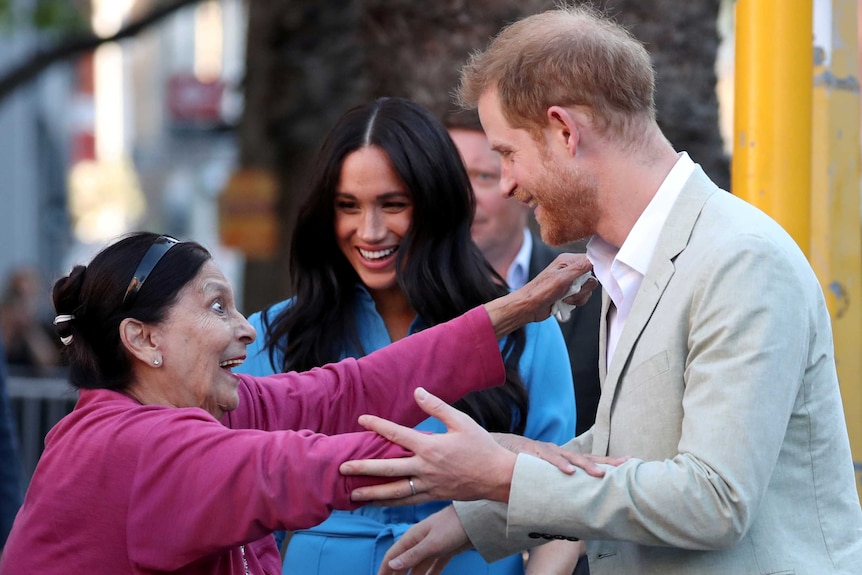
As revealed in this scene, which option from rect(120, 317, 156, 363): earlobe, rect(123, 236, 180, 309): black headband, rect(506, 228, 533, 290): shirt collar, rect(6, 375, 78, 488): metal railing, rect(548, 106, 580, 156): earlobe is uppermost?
rect(548, 106, 580, 156): earlobe

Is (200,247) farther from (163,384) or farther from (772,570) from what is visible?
(772,570)

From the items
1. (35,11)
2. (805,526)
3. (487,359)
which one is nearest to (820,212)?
(487,359)

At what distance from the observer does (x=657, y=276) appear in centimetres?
257

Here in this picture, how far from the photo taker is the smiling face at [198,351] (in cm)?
284

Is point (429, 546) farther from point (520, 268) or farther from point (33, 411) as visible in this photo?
point (33, 411)

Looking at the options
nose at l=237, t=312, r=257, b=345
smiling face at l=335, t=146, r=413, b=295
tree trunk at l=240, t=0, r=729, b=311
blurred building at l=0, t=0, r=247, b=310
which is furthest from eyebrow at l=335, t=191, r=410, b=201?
blurred building at l=0, t=0, r=247, b=310

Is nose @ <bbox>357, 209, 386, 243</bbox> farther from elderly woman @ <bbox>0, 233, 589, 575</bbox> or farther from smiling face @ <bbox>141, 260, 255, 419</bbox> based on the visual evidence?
smiling face @ <bbox>141, 260, 255, 419</bbox>

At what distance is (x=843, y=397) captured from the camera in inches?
137

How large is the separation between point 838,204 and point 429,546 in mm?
1559

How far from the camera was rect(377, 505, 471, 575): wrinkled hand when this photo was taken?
297cm

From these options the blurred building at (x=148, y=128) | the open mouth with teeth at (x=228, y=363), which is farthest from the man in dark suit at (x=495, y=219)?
the blurred building at (x=148, y=128)

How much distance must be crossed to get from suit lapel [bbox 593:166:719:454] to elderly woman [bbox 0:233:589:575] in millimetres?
488

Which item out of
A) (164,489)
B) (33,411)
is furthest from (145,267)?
(33,411)

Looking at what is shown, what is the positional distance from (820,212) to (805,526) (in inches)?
52.3
